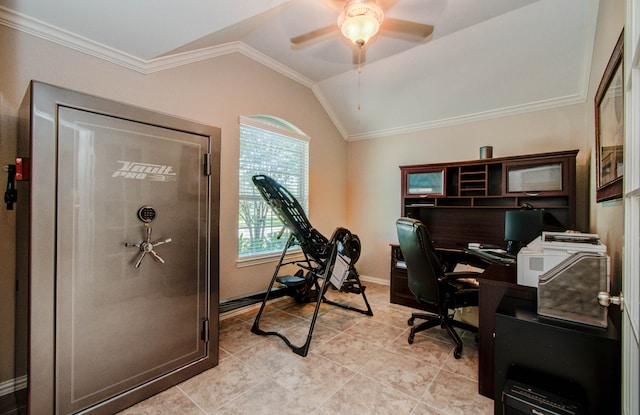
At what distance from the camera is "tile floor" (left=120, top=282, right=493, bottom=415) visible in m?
1.80

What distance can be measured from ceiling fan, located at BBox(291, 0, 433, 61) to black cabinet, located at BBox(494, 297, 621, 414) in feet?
7.18

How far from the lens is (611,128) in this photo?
1567 mm

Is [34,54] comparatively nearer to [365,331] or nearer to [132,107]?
[132,107]

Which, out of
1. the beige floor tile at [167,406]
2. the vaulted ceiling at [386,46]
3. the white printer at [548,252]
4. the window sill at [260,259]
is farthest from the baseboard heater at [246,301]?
the white printer at [548,252]

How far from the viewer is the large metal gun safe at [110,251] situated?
4.90 ft

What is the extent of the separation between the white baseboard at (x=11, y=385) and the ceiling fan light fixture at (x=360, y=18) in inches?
136

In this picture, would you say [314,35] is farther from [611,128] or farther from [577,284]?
[577,284]

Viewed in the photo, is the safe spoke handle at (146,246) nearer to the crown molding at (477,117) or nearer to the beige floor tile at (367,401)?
the beige floor tile at (367,401)

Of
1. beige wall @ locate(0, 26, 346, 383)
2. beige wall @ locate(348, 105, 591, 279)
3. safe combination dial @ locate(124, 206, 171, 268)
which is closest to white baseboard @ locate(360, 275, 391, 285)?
beige wall @ locate(348, 105, 591, 279)

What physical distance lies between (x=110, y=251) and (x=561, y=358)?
2632mm

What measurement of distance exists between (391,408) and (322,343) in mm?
954

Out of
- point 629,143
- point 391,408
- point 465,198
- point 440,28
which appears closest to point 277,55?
point 440,28

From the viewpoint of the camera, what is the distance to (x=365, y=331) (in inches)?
114

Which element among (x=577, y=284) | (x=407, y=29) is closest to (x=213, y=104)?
(x=407, y=29)
